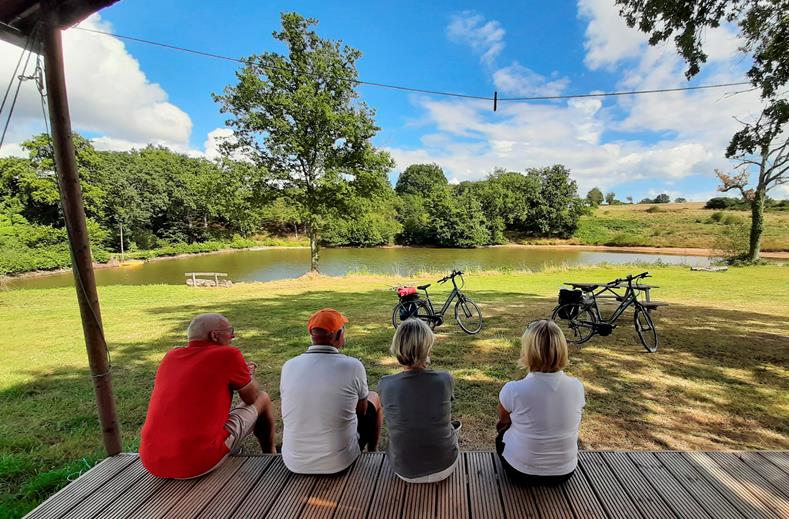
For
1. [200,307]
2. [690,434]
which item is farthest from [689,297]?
[200,307]

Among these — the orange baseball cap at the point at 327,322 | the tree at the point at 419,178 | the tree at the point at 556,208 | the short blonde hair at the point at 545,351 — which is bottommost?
the short blonde hair at the point at 545,351

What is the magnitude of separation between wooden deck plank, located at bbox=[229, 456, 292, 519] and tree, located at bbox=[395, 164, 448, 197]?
72.4 meters

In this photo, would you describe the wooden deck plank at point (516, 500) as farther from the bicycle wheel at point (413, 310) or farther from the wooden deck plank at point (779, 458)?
the bicycle wheel at point (413, 310)

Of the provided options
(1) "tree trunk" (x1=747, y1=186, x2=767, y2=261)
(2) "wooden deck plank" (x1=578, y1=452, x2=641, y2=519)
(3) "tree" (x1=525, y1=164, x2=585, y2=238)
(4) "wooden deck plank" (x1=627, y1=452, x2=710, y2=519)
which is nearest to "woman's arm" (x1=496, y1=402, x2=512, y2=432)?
(2) "wooden deck plank" (x1=578, y1=452, x2=641, y2=519)

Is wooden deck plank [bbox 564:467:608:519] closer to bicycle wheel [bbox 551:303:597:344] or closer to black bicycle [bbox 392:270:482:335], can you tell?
bicycle wheel [bbox 551:303:597:344]

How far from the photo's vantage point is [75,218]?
7.55 ft

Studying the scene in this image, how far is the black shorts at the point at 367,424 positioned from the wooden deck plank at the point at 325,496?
0.33 m

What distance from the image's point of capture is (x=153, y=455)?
2057 millimetres

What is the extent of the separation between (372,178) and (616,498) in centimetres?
1645

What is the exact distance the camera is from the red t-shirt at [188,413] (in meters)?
2.01

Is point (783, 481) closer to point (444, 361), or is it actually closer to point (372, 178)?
point (444, 361)

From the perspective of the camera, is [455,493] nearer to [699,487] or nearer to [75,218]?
[699,487]

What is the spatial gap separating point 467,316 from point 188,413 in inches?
214

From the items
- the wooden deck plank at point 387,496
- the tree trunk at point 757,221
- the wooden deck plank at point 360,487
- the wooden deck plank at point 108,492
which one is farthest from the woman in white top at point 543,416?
the tree trunk at point 757,221
